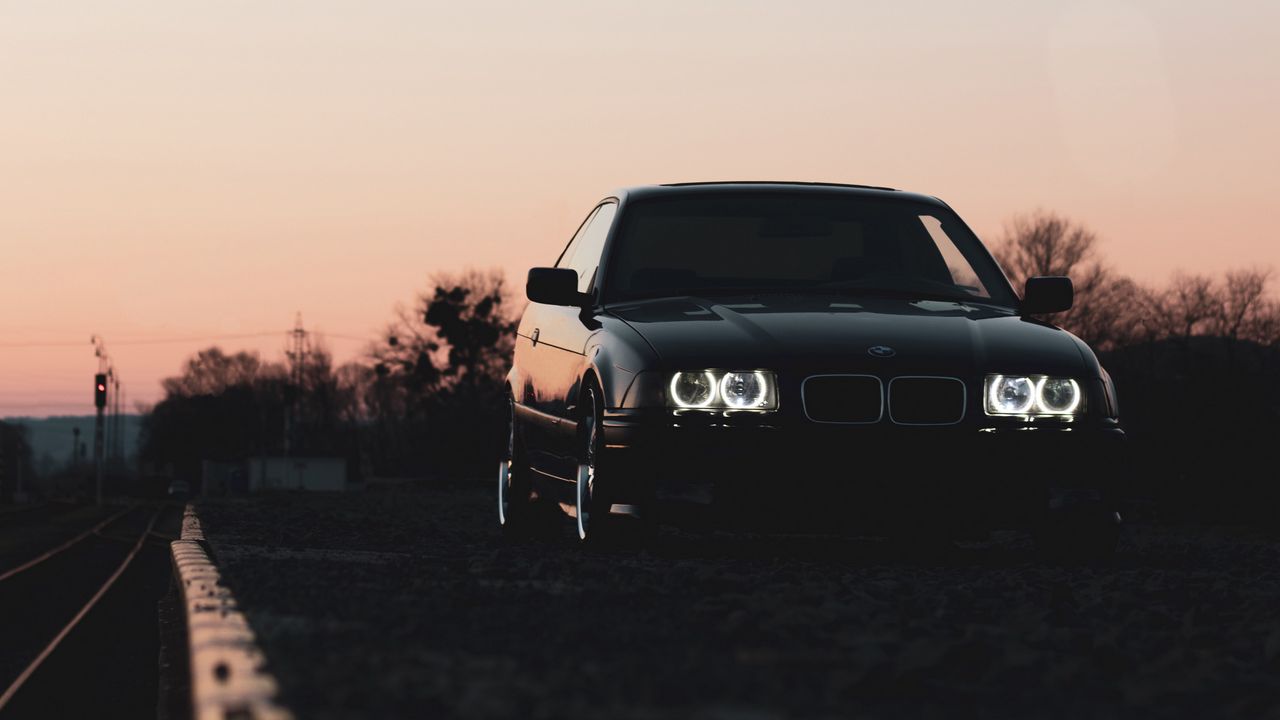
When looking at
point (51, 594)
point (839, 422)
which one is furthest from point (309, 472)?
point (839, 422)

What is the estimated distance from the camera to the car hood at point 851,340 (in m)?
6.75

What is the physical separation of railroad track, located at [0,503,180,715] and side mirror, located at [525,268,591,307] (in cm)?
1323

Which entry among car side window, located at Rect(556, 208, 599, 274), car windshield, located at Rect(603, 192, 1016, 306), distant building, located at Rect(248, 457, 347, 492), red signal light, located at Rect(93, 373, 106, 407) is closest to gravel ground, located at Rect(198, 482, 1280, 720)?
car windshield, located at Rect(603, 192, 1016, 306)

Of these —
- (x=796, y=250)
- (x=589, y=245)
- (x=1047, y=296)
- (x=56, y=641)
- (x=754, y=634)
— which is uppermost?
(x=589, y=245)

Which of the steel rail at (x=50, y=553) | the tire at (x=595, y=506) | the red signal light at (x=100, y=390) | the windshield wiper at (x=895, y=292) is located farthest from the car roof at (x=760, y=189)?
the red signal light at (x=100, y=390)

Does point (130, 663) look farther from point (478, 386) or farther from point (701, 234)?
point (478, 386)

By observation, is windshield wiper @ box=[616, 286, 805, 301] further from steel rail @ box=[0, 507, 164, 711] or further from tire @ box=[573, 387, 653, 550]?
A: steel rail @ box=[0, 507, 164, 711]

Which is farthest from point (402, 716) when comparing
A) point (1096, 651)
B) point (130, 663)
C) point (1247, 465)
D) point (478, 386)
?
point (478, 386)

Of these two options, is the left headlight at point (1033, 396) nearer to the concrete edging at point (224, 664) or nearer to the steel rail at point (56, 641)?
the concrete edging at point (224, 664)

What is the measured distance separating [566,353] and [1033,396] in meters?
2.21

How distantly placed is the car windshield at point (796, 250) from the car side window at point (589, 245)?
244 mm

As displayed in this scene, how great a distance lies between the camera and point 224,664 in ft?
11.1

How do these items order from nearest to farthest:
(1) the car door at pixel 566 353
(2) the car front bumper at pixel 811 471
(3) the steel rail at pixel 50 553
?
(2) the car front bumper at pixel 811 471 < (1) the car door at pixel 566 353 < (3) the steel rail at pixel 50 553

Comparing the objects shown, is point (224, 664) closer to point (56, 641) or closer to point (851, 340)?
point (851, 340)
